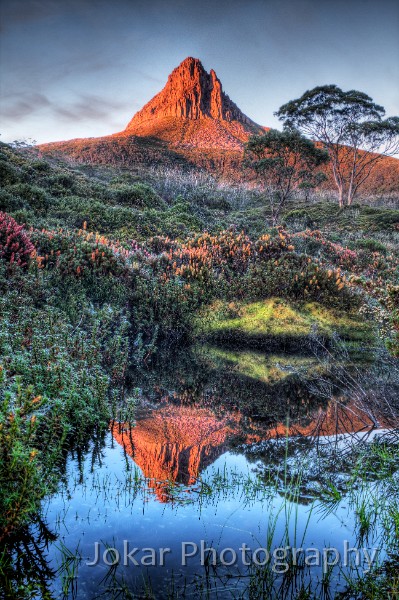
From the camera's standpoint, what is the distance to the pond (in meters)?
2.84

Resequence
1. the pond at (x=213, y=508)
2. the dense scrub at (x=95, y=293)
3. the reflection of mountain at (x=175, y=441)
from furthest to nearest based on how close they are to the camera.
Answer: the reflection of mountain at (x=175, y=441) → the dense scrub at (x=95, y=293) → the pond at (x=213, y=508)

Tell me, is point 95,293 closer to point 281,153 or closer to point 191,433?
point 191,433

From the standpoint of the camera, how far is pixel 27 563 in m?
2.90

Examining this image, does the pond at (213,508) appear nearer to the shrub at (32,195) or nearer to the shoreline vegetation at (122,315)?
the shoreline vegetation at (122,315)

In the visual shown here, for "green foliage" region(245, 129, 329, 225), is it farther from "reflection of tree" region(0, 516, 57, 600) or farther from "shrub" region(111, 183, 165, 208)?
"reflection of tree" region(0, 516, 57, 600)

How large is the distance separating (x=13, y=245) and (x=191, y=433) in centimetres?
693

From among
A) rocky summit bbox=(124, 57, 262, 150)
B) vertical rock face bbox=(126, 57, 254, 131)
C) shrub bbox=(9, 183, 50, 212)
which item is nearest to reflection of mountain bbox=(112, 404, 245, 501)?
shrub bbox=(9, 183, 50, 212)

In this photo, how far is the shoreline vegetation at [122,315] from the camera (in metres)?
3.45

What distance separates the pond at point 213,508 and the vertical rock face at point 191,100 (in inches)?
5961

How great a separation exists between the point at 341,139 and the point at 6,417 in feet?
161

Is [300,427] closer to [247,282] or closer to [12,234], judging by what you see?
[247,282]

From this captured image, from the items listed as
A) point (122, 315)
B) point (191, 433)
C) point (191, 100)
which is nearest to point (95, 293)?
point (122, 315)

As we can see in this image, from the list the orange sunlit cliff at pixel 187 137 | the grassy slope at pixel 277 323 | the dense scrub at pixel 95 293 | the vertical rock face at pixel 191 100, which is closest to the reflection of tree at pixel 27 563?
the dense scrub at pixel 95 293

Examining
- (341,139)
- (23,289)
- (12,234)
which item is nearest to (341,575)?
(23,289)
